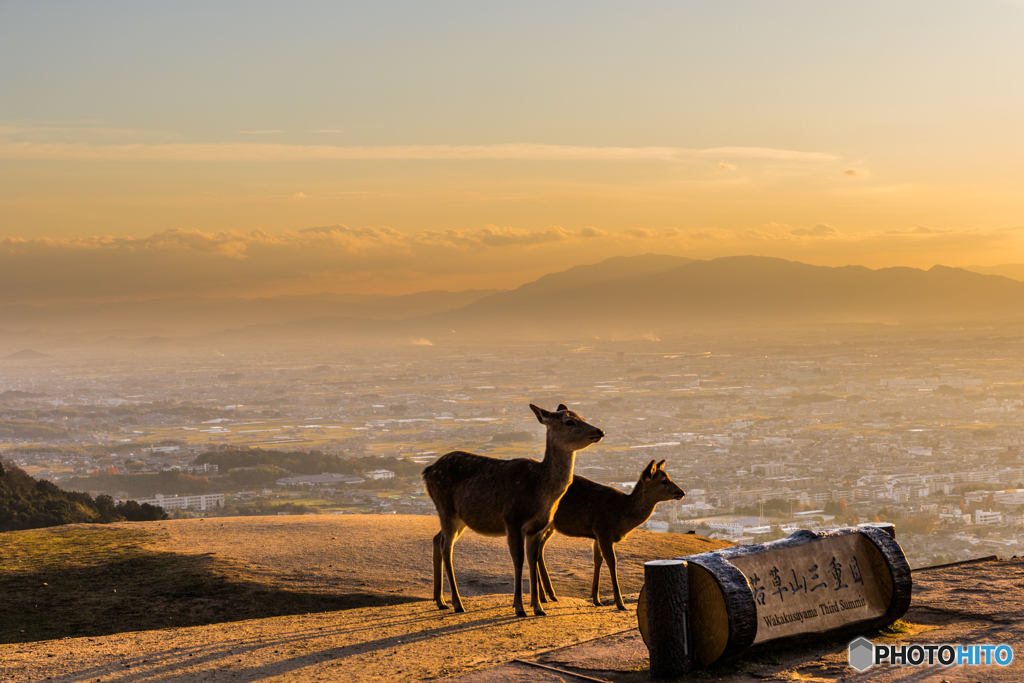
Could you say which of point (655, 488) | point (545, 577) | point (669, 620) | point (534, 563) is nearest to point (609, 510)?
point (655, 488)

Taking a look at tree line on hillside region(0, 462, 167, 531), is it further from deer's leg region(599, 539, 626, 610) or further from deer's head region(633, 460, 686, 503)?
deer's head region(633, 460, 686, 503)

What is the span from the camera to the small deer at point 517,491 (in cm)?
1187

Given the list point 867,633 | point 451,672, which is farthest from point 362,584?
point 867,633

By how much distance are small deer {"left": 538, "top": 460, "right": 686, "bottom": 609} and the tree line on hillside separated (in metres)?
18.9

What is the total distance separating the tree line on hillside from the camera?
89.3 feet

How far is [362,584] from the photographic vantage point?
15664 millimetres

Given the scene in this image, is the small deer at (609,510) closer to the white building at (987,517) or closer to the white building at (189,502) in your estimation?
the white building at (189,502)

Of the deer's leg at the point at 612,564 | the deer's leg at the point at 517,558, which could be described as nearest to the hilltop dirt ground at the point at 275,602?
the deer's leg at the point at 517,558

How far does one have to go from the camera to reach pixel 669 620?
8.09m

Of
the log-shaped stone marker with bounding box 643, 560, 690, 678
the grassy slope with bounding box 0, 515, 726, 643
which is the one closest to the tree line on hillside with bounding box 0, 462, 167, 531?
the grassy slope with bounding box 0, 515, 726, 643

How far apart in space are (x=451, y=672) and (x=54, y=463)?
73.3 meters

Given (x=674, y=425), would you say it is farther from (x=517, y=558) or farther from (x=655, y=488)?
(x=517, y=558)

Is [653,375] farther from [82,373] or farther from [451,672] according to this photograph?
[451,672]

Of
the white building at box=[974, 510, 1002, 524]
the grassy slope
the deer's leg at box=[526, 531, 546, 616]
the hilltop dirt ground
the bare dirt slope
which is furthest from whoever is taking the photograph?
the white building at box=[974, 510, 1002, 524]
